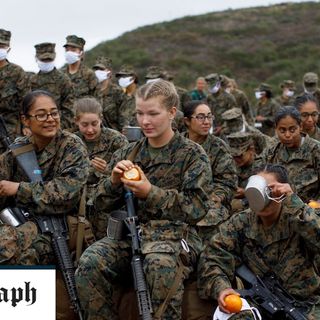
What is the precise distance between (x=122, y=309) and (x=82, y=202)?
93 cm

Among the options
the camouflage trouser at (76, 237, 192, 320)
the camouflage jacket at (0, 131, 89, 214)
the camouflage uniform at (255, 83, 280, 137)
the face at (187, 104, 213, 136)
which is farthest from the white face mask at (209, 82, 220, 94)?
the camouflage trouser at (76, 237, 192, 320)

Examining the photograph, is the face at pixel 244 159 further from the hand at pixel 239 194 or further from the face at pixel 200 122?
the face at pixel 200 122

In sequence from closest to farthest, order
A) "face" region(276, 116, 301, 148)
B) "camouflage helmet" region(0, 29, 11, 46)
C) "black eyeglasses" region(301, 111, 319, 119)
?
"face" region(276, 116, 301, 148), "black eyeglasses" region(301, 111, 319, 119), "camouflage helmet" region(0, 29, 11, 46)

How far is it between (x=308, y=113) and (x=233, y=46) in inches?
1713

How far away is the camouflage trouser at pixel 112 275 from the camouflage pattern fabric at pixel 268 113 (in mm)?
11395

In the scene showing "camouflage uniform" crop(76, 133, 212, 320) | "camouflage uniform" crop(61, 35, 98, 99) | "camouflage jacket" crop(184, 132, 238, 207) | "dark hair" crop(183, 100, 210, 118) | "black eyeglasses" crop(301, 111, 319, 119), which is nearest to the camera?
"camouflage uniform" crop(76, 133, 212, 320)

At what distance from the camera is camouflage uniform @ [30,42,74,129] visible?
10844 millimetres

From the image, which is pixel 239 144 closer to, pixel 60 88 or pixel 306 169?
pixel 306 169

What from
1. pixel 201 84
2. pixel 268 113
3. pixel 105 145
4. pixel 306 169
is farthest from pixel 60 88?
pixel 268 113

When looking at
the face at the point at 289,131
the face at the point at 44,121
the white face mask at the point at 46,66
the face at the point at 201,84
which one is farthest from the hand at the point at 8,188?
the face at the point at 201,84

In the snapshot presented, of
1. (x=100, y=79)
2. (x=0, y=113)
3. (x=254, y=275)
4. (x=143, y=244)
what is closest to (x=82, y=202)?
(x=143, y=244)

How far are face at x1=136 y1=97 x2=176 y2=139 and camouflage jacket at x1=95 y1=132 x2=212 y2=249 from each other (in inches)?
7.3

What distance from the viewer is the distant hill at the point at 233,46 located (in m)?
46.4

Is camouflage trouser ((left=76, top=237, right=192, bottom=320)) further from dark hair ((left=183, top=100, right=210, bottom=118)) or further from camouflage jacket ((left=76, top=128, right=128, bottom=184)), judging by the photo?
dark hair ((left=183, top=100, right=210, bottom=118))
